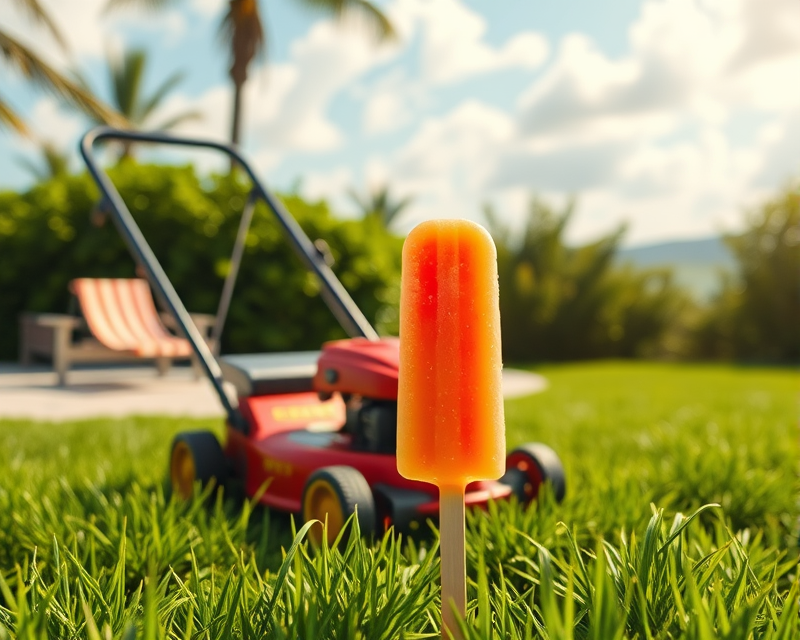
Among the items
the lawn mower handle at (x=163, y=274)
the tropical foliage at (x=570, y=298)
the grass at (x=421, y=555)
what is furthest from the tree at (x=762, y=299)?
the lawn mower handle at (x=163, y=274)

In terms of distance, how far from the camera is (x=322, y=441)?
3049mm

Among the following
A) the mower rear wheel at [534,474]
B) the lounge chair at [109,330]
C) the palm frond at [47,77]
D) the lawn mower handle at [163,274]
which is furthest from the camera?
the palm frond at [47,77]

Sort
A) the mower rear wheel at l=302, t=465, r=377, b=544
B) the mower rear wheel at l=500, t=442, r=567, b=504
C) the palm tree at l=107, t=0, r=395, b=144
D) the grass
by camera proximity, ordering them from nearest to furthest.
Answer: the grass → the mower rear wheel at l=302, t=465, r=377, b=544 → the mower rear wheel at l=500, t=442, r=567, b=504 → the palm tree at l=107, t=0, r=395, b=144

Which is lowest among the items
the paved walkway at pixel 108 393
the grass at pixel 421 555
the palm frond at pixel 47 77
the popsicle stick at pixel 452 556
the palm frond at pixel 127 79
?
the paved walkway at pixel 108 393

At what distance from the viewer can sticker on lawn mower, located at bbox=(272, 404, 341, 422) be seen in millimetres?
3357

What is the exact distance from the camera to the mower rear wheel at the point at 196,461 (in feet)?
10.4

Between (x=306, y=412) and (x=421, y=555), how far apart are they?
123cm

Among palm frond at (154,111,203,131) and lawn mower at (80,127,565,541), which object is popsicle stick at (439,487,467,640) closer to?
lawn mower at (80,127,565,541)

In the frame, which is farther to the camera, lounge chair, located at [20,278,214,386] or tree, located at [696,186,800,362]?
tree, located at [696,186,800,362]

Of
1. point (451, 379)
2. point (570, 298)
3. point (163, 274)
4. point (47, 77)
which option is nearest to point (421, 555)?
point (451, 379)

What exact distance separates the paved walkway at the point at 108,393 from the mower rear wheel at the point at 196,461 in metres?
3.29

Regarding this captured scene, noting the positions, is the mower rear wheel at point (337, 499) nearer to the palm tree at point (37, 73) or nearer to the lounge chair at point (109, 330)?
the lounge chair at point (109, 330)

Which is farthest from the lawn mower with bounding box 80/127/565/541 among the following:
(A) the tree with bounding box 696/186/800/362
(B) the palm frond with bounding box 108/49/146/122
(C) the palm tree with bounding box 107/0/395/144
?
(B) the palm frond with bounding box 108/49/146/122

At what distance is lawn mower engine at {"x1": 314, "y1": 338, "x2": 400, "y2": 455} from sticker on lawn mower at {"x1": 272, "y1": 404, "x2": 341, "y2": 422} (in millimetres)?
395
